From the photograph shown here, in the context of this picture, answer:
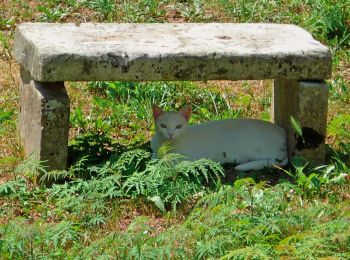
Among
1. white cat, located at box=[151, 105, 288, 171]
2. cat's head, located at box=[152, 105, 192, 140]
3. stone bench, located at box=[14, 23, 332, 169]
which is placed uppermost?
stone bench, located at box=[14, 23, 332, 169]

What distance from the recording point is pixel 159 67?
634 cm

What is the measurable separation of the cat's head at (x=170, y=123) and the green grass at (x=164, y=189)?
218mm

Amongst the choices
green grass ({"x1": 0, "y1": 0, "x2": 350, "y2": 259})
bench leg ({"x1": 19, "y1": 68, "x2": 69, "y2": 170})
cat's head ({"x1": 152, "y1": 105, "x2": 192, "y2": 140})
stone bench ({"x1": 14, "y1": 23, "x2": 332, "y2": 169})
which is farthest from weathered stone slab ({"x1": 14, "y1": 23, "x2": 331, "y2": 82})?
green grass ({"x1": 0, "y1": 0, "x2": 350, "y2": 259})

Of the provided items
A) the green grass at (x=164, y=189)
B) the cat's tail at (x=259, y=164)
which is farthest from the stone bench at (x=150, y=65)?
the green grass at (x=164, y=189)

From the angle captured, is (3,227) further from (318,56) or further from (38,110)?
(318,56)

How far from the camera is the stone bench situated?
6.26 m

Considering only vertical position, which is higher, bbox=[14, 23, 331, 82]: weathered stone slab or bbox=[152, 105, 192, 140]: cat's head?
bbox=[14, 23, 331, 82]: weathered stone slab

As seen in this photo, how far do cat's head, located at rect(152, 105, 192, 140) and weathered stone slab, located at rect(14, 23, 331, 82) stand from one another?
1.19 feet

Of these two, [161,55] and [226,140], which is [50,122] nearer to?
[161,55]

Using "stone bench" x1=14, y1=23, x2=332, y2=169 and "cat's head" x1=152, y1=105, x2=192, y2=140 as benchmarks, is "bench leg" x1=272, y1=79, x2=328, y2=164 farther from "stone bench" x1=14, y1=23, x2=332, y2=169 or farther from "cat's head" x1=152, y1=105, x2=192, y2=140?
"cat's head" x1=152, y1=105, x2=192, y2=140

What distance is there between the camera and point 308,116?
21.7 ft

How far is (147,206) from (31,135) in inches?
38.1

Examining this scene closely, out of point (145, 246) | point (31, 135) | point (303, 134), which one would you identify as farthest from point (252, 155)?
point (145, 246)

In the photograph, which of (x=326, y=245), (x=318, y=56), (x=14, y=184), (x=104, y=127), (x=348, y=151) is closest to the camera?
(x=326, y=245)
